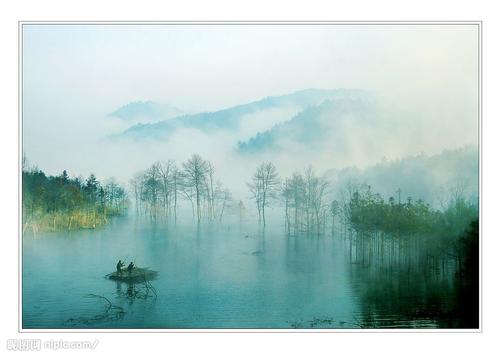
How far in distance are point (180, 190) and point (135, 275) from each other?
2.93 ft

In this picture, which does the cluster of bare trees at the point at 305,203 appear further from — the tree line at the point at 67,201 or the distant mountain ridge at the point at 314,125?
the tree line at the point at 67,201

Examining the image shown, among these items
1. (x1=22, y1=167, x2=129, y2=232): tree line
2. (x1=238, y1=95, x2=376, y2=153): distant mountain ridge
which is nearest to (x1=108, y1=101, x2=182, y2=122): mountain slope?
(x1=22, y1=167, x2=129, y2=232): tree line

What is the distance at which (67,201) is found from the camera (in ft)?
18.0

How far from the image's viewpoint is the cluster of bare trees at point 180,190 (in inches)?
215

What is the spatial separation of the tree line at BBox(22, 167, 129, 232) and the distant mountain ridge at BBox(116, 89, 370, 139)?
0.58 m

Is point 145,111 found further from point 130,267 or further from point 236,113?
point 130,267

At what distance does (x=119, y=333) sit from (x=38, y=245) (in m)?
1.12

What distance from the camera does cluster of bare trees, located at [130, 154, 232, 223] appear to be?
545cm

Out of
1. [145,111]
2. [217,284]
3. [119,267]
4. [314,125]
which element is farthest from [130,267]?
[314,125]

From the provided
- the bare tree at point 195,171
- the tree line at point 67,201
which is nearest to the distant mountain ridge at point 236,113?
the bare tree at point 195,171

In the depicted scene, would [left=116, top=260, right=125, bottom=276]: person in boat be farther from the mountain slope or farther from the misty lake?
the mountain slope

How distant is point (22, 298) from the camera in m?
5.38

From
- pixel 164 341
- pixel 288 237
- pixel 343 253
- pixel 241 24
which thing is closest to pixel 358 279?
pixel 343 253

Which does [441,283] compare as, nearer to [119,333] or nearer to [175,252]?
[175,252]
